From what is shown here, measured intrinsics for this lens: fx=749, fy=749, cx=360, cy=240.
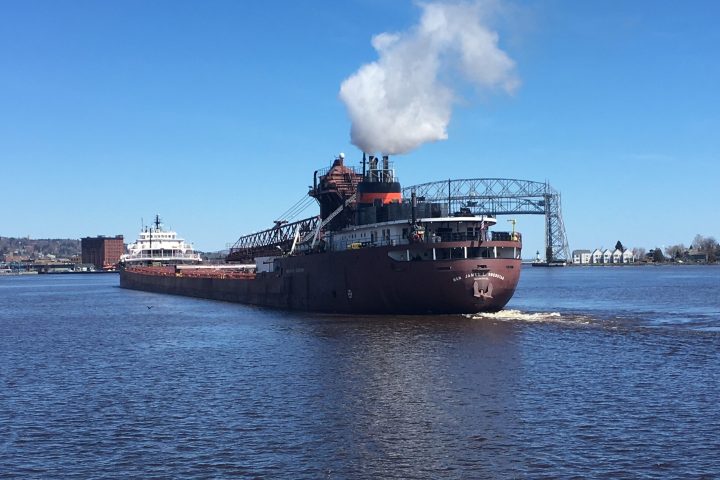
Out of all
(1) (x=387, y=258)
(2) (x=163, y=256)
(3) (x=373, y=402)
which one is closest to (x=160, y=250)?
(2) (x=163, y=256)

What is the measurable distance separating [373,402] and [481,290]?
72.4ft

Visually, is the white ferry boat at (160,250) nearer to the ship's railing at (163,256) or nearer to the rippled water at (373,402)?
the ship's railing at (163,256)

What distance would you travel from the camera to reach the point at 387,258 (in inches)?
1817

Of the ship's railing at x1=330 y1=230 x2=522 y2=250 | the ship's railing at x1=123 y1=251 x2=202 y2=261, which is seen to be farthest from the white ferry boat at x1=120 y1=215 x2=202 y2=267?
the ship's railing at x1=330 y1=230 x2=522 y2=250

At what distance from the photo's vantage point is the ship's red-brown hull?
4444cm

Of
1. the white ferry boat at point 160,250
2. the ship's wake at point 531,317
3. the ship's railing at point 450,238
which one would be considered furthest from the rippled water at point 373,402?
the white ferry boat at point 160,250

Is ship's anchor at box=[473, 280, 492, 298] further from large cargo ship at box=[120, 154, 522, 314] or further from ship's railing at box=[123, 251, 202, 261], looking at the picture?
ship's railing at box=[123, 251, 202, 261]

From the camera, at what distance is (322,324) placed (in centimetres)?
4662

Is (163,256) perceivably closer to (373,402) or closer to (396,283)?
(396,283)

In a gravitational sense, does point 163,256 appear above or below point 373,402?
above

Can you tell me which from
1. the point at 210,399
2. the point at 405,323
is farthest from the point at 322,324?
the point at 210,399

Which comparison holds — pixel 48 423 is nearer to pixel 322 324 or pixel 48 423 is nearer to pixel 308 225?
pixel 322 324

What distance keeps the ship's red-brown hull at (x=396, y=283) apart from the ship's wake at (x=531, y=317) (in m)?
0.63

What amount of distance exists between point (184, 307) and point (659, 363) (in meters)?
49.7
